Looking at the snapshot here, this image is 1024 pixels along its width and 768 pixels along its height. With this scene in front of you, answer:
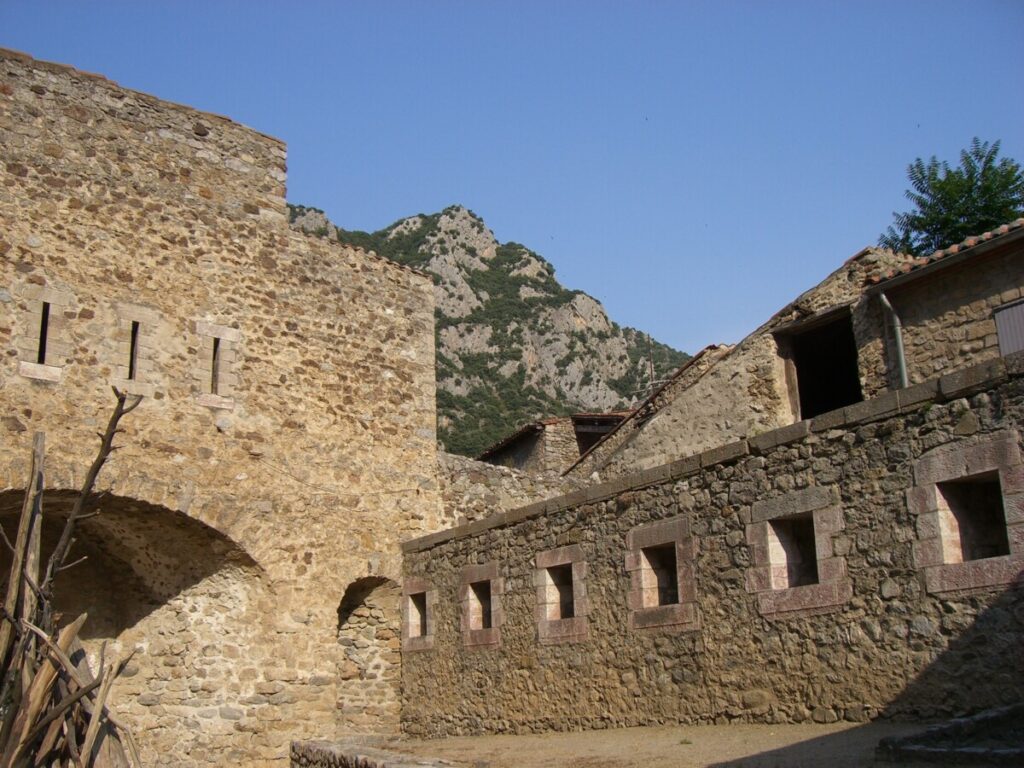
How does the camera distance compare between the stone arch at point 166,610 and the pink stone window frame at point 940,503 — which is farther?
the stone arch at point 166,610

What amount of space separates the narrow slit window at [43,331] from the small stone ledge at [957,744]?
960 centimetres

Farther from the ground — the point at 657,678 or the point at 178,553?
the point at 178,553

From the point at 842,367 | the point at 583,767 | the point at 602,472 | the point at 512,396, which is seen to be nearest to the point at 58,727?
the point at 583,767

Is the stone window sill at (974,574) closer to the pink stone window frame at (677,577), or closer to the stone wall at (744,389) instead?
the pink stone window frame at (677,577)

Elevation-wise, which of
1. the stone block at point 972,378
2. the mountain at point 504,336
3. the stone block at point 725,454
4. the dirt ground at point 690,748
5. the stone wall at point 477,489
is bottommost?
the dirt ground at point 690,748

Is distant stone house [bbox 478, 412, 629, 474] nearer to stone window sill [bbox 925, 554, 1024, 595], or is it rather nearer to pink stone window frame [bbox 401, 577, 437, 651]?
pink stone window frame [bbox 401, 577, 437, 651]

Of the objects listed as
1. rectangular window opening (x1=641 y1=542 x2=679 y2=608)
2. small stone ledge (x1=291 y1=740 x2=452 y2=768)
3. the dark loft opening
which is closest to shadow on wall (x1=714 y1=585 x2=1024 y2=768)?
rectangular window opening (x1=641 y1=542 x2=679 y2=608)

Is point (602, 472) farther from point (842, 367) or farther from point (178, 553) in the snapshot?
point (178, 553)

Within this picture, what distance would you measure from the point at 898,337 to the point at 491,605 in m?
6.36

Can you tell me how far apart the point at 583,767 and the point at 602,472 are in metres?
9.76

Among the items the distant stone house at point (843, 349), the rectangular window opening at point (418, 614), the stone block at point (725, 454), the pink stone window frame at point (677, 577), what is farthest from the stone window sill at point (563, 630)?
the distant stone house at point (843, 349)

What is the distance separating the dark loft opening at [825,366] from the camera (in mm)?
15500

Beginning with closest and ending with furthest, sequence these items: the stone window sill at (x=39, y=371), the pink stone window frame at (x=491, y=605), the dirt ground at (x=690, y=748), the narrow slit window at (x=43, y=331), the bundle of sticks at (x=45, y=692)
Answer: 1. the dirt ground at (x=690, y=748)
2. the bundle of sticks at (x=45, y=692)
3. the stone window sill at (x=39, y=371)
4. the narrow slit window at (x=43, y=331)
5. the pink stone window frame at (x=491, y=605)

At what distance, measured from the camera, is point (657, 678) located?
9.55 metres
